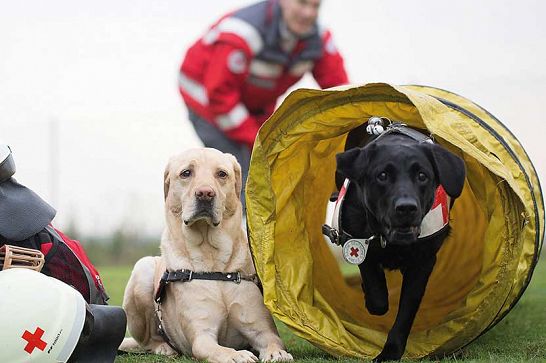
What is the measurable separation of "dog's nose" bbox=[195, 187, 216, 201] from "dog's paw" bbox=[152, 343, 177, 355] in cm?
83

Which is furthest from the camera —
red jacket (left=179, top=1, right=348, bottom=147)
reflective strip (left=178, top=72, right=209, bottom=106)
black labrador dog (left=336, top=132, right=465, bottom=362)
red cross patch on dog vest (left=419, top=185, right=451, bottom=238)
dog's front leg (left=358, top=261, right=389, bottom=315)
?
reflective strip (left=178, top=72, right=209, bottom=106)

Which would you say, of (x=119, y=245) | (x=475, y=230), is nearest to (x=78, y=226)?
(x=119, y=245)

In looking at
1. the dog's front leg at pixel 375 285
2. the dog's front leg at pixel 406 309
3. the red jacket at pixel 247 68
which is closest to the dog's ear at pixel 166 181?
the dog's front leg at pixel 375 285

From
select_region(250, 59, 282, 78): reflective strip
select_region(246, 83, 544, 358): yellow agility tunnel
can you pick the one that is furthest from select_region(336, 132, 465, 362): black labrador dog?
select_region(250, 59, 282, 78): reflective strip

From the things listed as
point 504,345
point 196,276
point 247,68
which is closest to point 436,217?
point 504,345

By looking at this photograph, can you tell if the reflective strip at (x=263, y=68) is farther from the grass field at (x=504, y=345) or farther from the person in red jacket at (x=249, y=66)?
the grass field at (x=504, y=345)

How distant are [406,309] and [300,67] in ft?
13.8

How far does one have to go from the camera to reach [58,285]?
3.49 m

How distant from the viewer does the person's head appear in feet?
25.1

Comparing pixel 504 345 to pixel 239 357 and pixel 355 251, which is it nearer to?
pixel 355 251

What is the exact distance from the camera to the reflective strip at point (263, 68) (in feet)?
25.5

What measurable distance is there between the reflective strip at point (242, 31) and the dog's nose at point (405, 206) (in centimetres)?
408

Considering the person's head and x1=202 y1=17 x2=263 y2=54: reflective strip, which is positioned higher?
the person's head

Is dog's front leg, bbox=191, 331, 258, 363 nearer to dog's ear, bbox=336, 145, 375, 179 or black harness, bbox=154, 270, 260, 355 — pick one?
black harness, bbox=154, 270, 260, 355
